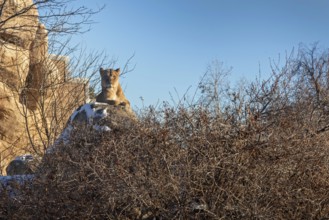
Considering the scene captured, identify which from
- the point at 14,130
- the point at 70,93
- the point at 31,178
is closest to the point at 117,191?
the point at 31,178

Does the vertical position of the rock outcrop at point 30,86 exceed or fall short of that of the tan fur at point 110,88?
it exceeds it

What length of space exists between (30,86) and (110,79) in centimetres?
480

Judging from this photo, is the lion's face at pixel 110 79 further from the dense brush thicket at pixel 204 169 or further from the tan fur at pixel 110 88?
the dense brush thicket at pixel 204 169

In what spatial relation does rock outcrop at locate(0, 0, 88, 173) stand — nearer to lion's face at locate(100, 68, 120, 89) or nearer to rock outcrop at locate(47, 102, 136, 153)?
lion's face at locate(100, 68, 120, 89)

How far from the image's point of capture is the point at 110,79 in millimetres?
11781

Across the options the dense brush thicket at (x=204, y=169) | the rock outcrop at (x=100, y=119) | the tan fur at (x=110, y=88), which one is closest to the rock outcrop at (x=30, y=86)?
the tan fur at (x=110, y=88)

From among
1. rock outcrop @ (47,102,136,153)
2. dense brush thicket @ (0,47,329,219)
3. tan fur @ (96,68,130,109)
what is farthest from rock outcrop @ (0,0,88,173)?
dense brush thicket @ (0,47,329,219)

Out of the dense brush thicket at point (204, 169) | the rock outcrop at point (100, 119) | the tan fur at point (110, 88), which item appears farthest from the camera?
the tan fur at point (110, 88)

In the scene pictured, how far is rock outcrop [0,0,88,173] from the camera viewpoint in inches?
467

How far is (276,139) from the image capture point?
4.56 meters

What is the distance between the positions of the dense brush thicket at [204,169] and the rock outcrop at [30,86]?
18.9 ft

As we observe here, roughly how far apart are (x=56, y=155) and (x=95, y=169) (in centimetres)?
93

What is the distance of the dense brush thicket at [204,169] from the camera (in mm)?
4309

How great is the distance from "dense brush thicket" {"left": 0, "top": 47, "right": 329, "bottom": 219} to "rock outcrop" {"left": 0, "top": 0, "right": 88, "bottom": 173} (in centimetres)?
576
